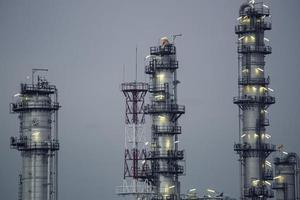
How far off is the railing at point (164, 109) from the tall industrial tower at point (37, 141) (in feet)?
70.6

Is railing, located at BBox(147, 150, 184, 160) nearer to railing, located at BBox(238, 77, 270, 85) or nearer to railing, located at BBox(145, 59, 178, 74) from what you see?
railing, located at BBox(145, 59, 178, 74)

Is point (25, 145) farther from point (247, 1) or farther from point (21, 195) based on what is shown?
point (247, 1)

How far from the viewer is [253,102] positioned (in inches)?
7205

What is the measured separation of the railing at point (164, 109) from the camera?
180625mm

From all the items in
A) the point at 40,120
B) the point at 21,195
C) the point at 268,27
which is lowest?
the point at 21,195

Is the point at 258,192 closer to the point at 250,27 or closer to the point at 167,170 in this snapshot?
the point at 167,170

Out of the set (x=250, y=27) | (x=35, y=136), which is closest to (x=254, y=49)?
(x=250, y=27)

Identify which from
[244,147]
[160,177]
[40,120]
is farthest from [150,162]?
[40,120]

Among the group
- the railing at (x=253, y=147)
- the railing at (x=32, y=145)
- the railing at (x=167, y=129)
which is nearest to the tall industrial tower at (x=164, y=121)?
the railing at (x=167, y=129)

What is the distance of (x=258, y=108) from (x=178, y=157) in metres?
15.2

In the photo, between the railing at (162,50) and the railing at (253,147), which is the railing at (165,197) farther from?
the railing at (162,50)

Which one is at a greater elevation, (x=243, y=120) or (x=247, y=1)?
(x=247, y=1)

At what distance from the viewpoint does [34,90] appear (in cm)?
16238

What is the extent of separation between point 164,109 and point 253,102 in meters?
14.1
